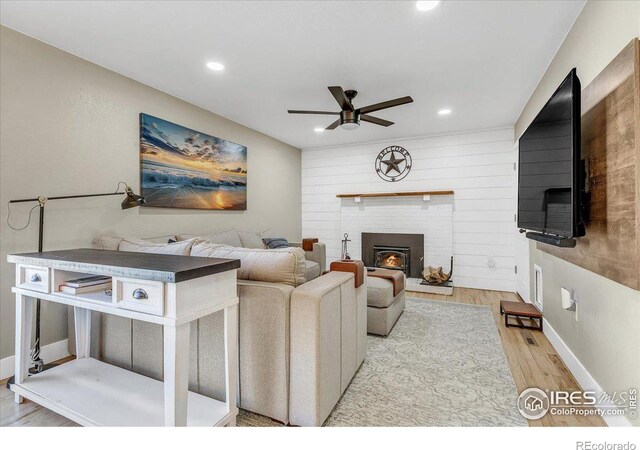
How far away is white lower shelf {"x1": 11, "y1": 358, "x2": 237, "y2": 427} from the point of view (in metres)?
1.53

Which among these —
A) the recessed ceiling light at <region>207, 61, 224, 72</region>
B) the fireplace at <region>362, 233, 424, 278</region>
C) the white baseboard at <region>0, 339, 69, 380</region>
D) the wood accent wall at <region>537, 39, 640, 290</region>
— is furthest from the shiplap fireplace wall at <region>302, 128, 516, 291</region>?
the white baseboard at <region>0, 339, 69, 380</region>

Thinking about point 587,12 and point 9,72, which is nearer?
point 587,12

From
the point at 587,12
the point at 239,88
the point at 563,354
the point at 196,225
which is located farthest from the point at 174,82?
the point at 563,354

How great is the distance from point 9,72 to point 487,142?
5551 millimetres

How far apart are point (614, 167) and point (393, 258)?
3.91 m

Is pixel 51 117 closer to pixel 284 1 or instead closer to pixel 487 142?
pixel 284 1

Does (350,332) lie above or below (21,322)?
below

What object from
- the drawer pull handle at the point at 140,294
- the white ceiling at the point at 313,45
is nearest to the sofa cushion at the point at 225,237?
the white ceiling at the point at 313,45

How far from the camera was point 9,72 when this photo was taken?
2.27 meters

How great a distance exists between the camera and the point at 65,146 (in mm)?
2598

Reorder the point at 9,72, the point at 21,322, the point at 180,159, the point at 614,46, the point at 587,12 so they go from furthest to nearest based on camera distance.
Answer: the point at 180,159 < the point at 9,72 < the point at 587,12 < the point at 21,322 < the point at 614,46

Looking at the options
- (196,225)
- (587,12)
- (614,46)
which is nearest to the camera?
(614,46)

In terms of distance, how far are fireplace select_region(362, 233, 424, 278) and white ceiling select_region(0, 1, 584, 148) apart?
7.51 feet

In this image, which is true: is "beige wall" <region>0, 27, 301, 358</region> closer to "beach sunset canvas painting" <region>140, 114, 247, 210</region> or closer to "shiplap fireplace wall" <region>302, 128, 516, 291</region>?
"beach sunset canvas painting" <region>140, 114, 247, 210</region>
